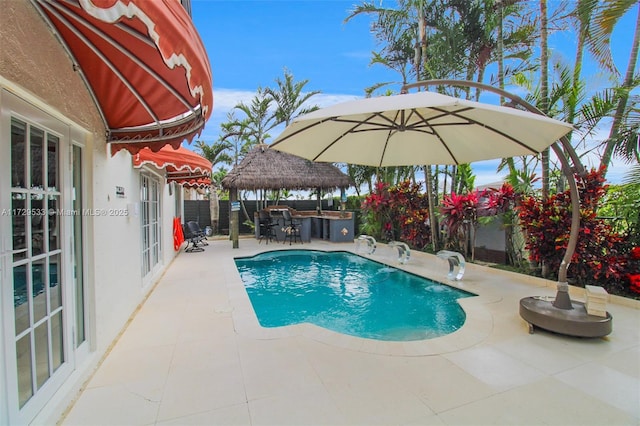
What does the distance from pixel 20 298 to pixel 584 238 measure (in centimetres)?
827

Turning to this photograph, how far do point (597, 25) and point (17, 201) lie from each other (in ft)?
33.8

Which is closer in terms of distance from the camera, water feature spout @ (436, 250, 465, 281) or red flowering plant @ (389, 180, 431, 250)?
water feature spout @ (436, 250, 465, 281)

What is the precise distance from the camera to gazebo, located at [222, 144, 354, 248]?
15.6m

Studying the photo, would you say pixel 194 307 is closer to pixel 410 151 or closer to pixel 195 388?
pixel 195 388

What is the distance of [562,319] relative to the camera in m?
4.16

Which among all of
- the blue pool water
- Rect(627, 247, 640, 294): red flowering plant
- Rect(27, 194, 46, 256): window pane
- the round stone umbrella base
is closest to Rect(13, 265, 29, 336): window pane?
Rect(27, 194, 46, 256): window pane

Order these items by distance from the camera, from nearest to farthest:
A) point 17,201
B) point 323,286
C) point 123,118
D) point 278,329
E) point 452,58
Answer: point 17,201
point 123,118
point 278,329
point 323,286
point 452,58

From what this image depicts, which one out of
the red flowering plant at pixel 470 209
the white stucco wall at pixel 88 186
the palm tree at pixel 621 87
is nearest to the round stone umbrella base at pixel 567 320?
the palm tree at pixel 621 87

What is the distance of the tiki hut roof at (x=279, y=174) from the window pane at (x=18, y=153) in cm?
1301

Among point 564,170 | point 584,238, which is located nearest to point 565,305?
point 564,170

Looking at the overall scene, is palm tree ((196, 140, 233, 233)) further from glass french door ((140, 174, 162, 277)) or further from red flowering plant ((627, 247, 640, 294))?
red flowering plant ((627, 247, 640, 294))

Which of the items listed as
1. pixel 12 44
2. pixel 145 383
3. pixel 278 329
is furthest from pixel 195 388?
pixel 12 44

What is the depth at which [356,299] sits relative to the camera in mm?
6992

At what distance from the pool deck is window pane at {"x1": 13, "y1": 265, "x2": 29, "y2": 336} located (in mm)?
897
